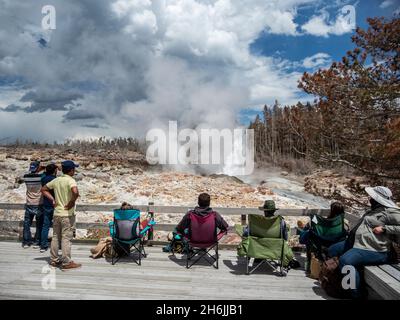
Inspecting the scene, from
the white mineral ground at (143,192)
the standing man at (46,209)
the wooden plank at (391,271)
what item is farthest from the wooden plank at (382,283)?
the white mineral ground at (143,192)

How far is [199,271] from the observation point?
4.66 meters

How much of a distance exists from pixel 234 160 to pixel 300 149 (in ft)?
106

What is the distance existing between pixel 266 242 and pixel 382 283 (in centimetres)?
165

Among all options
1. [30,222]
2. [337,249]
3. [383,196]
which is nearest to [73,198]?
[30,222]

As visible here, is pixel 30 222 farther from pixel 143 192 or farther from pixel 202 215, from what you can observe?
pixel 143 192

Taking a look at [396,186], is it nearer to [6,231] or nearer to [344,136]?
[344,136]

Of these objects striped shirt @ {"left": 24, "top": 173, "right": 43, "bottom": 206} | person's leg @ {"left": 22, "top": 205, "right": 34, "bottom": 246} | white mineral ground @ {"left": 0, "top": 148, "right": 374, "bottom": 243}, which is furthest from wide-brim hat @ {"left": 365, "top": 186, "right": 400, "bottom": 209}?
white mineral ground @ {"left": 0, "top": 148, "right": 374, "bottom": 243}

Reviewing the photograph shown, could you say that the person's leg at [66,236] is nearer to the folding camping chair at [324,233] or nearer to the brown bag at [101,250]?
the brown bag at [101,250]

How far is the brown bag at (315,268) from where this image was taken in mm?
4230

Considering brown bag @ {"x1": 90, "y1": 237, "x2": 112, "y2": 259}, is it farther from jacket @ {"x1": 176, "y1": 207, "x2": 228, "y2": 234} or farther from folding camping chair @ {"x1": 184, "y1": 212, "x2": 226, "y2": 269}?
folding camping chair @ {"x1": 184, "y1": 212, "x2": 226, "y2": 269}

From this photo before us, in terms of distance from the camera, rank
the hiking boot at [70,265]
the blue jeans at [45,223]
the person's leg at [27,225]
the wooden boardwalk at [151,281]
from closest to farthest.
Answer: the wooden boardwalk at [151,281], the hiking boot at [70,265], the blue jeans at [45,223], the person's leg at [27,225]

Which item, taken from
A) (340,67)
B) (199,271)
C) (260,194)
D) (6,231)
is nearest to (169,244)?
(199,271)

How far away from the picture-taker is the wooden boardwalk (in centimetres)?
377

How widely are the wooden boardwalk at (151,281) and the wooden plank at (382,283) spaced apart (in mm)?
683
